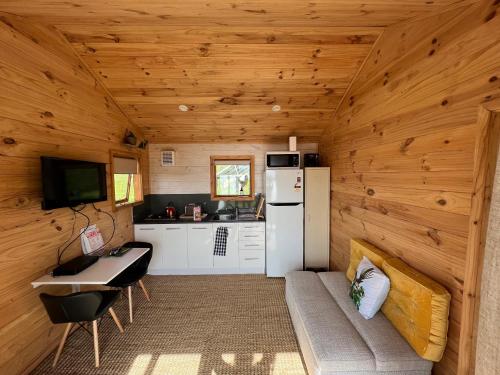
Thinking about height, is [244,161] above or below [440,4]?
below

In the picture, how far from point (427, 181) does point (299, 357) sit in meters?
1.84

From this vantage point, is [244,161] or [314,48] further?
[244,161]

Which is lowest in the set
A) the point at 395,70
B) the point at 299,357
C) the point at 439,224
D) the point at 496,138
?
the point at 299,357

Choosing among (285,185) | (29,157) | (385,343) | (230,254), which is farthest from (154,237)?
(385,343)

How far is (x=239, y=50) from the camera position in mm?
2232

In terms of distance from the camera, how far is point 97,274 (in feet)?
6.48

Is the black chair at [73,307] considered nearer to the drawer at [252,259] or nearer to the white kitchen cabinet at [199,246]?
the white kitchen cabinet at [199,246]

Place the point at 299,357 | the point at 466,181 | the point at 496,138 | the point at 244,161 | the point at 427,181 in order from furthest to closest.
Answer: the point at 244,161
the point at 299,357
the point at 427,181
the point at 466,181
the point at 496,138

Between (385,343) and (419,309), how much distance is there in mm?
351

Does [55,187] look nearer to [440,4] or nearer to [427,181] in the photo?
[427,181]

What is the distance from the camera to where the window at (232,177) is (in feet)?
13.1

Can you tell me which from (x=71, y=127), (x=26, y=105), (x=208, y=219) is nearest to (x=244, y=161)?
(x=208, y=219)

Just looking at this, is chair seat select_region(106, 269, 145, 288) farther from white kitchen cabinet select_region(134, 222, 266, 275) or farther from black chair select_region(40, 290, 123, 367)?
white kitchen cabinet select_region(134, 222, 266, 275)

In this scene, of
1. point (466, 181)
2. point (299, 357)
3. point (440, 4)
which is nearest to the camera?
point (466, 181)
